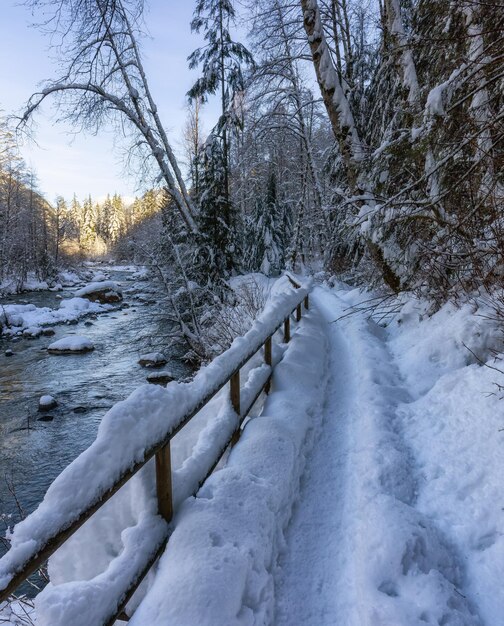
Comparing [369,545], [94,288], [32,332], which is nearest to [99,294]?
[94,288]

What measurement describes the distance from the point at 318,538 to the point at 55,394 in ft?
38.5

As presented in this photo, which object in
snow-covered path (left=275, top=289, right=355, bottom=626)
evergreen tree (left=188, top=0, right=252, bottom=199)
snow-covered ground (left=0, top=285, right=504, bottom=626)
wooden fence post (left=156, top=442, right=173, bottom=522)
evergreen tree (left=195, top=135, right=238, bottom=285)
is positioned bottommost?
snow-covered path (left=275, top=289, right=355, bottom=626)

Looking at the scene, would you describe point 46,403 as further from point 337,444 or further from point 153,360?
point 337,444

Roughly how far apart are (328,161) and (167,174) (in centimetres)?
793

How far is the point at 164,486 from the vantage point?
8.04 feet

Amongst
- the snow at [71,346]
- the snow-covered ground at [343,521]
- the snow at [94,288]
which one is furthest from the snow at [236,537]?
the snow at [94,288]

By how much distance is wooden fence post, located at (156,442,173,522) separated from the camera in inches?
94.7

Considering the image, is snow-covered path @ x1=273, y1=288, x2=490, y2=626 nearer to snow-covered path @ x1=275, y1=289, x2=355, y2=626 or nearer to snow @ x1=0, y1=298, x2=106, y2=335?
snow-covered path @ x1=275, y1=289, x2=355, y2=626

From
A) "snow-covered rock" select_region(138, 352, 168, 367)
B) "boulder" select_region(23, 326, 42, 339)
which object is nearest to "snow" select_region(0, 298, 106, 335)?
"boulder" select_region(23, 326, 42, 339)

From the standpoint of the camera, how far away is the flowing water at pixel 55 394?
8.25 metres

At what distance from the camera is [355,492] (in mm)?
3260

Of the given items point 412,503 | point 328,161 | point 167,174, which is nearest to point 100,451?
point 412,503

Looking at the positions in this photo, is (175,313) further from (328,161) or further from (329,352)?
(328,161)

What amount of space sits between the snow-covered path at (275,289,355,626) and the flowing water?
3.97 metres
